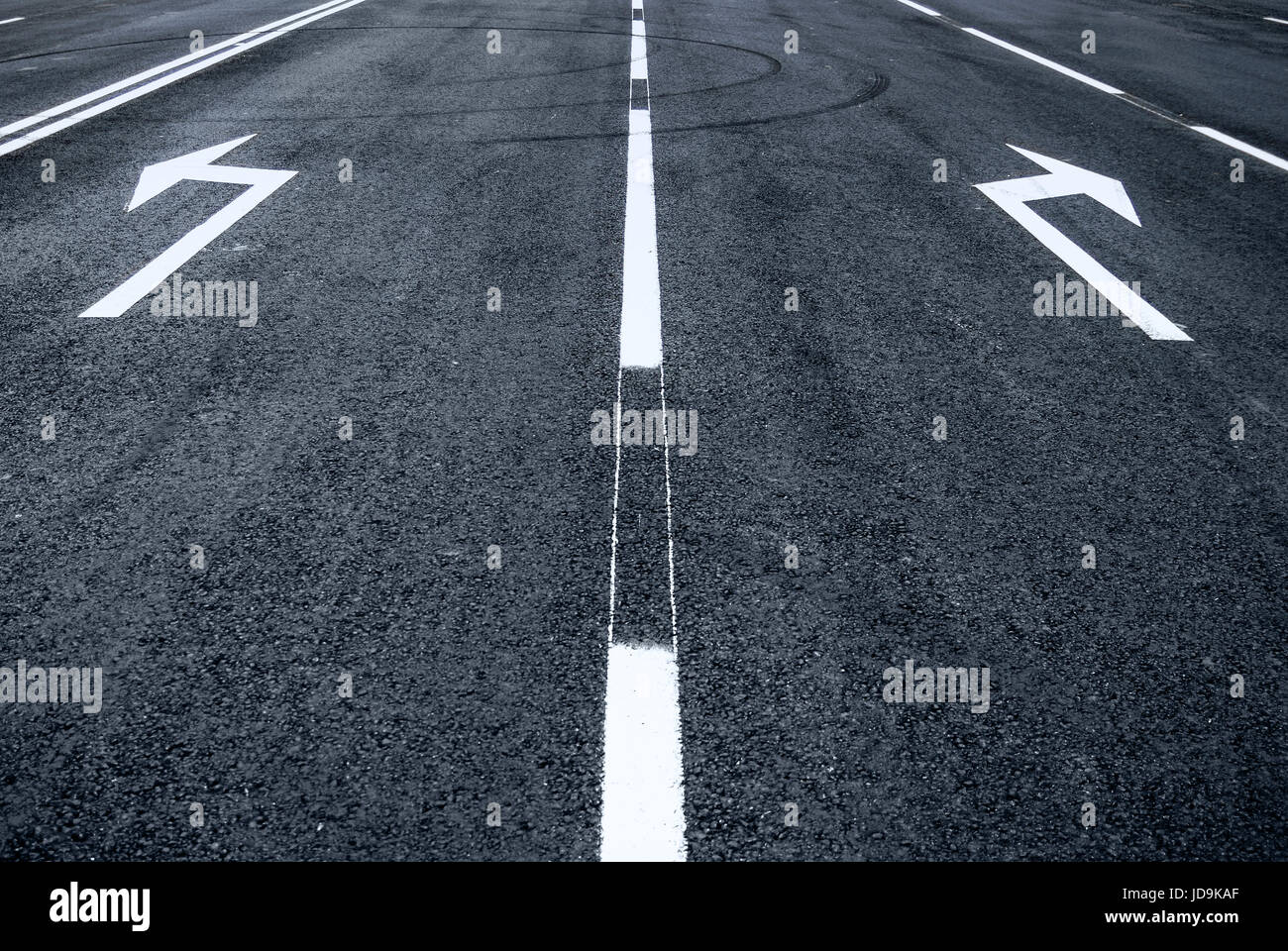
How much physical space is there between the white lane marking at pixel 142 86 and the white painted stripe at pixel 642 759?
763cm

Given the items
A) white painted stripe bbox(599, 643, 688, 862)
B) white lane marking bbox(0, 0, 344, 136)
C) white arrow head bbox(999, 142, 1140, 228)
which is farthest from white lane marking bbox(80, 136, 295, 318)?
white arrow head bbox(999, 142, 1140, 228)

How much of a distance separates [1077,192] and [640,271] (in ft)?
12.2

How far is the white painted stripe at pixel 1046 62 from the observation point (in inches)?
462

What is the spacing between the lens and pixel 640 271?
597 centimetres

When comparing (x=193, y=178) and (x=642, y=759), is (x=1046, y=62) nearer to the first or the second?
(x=193, y=178)

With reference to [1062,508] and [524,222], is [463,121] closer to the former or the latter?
[524,222]

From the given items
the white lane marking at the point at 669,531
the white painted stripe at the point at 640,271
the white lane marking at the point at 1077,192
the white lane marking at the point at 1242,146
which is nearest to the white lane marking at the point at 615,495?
the white lane marking at the point at 669,531

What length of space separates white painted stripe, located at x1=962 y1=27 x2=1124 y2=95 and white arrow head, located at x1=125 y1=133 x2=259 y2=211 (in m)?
9.18

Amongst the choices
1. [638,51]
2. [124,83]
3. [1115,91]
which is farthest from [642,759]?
[638,51]

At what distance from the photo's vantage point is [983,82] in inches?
466

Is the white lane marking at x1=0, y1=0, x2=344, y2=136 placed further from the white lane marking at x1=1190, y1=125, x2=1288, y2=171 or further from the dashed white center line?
the white lane marking at x1=1190, y1=125, x2=1288, y2=171

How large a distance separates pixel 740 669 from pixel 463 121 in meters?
7.57

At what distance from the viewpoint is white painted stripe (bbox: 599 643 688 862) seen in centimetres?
242
